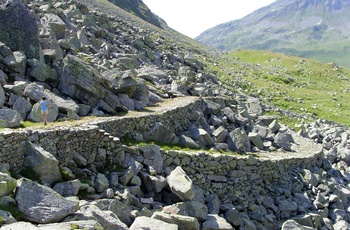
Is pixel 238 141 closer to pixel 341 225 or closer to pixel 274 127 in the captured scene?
pixel 274 127

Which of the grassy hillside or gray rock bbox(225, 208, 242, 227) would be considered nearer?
gray rock bbox(225, 208, 242, 227)

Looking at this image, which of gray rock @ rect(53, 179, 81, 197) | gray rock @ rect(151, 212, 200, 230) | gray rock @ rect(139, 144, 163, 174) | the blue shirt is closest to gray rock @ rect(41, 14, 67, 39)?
the blue shirt

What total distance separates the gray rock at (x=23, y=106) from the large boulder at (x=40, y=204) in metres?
8.68

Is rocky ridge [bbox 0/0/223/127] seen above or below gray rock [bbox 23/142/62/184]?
above

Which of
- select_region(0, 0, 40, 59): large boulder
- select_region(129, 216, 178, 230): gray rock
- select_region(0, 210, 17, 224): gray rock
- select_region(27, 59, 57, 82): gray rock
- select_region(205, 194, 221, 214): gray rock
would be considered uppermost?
select_region(0, 0, 40, 59): large boulder

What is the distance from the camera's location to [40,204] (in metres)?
12.7

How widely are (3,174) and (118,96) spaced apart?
591 inches

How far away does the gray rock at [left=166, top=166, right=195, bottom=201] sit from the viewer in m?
18.9

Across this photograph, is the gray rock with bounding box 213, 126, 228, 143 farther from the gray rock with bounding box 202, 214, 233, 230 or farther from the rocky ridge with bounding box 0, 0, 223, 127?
the gray rock with bounding box 202, 214, 233, 230

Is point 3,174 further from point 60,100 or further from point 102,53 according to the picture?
point 102,53

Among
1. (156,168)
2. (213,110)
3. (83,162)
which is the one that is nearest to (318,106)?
(213,110)

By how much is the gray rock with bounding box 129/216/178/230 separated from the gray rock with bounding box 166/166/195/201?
3.98 metres

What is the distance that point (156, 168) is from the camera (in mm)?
20766

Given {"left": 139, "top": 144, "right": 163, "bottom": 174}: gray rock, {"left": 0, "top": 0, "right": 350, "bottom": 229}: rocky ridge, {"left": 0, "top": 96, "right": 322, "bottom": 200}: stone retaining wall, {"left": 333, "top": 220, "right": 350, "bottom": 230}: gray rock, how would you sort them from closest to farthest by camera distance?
{"left": 0, "top": 0, "right": 350, "bottom": 229}: rocky ridge, {"left": 0, "top": 96, "right": 322, "bottom": 200}: stone retaining wall, {"left": 139, "top": 144, "right": 163, "bottom": 174}: gray rock, {"left": 333, "top": 220, "right": 350, "bottom": 230}: gray rock
